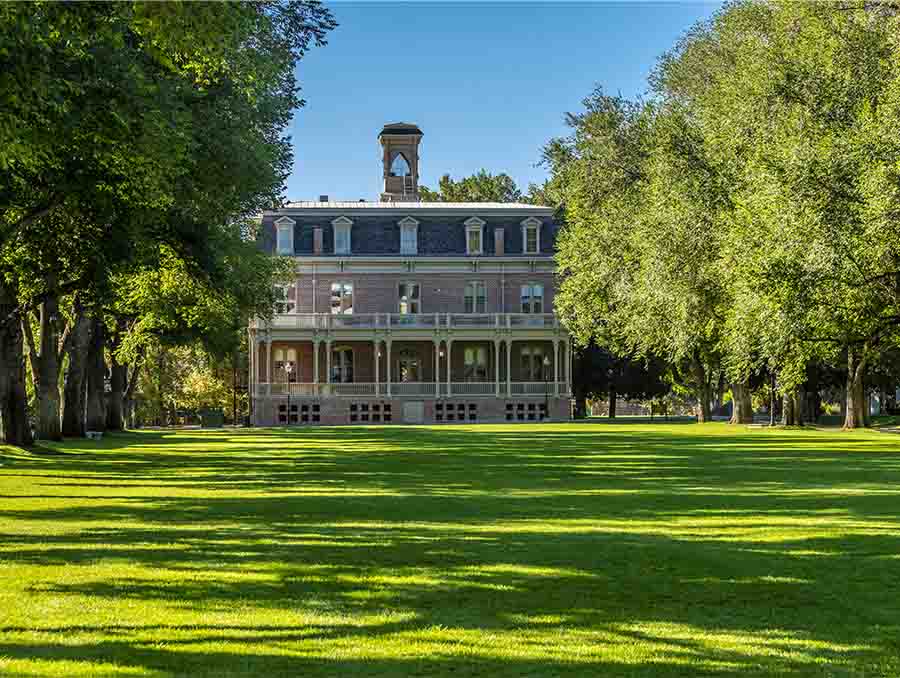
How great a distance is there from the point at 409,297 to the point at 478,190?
31.5 meters

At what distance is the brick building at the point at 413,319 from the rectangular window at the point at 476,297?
6cm

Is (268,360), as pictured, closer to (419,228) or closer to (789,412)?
(419,228)

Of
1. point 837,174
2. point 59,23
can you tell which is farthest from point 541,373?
point 59,23

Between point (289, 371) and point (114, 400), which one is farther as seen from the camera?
point (289, 371)

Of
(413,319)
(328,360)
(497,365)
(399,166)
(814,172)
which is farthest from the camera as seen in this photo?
(399,166)

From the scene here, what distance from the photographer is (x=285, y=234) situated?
75000 millimetres

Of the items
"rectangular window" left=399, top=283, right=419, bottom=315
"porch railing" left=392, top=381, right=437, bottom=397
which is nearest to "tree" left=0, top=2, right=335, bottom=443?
"porch railing" left=392, top=381, right=437, bottom=397

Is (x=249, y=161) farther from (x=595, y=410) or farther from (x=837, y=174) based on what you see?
(x=595, y=410)

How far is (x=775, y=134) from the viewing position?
37.7 m

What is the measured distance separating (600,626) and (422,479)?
15.1 metres

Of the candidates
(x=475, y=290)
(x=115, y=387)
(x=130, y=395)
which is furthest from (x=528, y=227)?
(x=115, y=387)

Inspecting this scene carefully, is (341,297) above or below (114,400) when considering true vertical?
above

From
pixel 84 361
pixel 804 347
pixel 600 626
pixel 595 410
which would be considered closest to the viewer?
pixel 600 626

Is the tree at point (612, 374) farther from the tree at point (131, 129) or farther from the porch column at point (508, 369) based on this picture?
the tree at point (131, 129)
